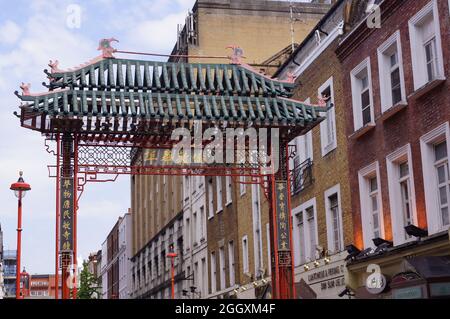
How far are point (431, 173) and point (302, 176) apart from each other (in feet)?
33.6

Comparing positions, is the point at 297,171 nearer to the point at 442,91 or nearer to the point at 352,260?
the point at 352,260

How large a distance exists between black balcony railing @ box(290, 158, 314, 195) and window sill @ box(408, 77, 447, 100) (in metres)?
8.85

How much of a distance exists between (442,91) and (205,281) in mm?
28491

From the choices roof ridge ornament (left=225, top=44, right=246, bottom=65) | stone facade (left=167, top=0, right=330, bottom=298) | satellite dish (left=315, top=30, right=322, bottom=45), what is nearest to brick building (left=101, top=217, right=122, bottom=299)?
stone facade (left=167, top=0, right=330, bottom=298)

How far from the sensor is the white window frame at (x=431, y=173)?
66.5 feet

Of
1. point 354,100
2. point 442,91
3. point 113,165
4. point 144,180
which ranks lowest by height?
point 113,165

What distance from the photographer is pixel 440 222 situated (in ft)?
66.6

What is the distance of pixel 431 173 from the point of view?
20.9 m

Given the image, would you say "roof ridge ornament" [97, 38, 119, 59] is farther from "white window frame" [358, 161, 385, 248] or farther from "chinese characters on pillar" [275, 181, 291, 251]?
"white window frame" [358, 161, 385, 248]

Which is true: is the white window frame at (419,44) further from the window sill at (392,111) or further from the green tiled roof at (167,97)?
the green tiled roof at (167,97)

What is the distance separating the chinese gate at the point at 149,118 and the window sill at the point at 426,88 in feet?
7.81

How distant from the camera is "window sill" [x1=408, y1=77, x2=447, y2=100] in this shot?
65.5ft
